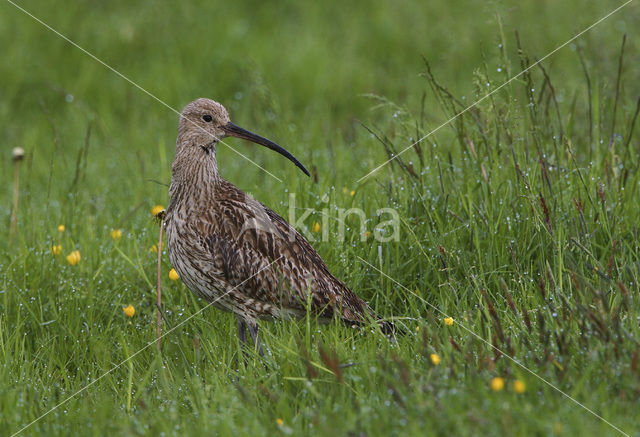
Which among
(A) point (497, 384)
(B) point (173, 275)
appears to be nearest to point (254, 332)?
(B) point (173, 275)

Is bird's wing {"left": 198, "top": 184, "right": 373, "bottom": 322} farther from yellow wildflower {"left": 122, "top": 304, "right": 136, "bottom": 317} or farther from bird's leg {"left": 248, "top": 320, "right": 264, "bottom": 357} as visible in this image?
yellow wildflower {"left": 122, "top": 304, "right": 136, "bottom": 317}

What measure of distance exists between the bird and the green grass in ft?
0.60

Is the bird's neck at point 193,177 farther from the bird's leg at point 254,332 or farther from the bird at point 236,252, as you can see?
the bird's leg at point 254,332

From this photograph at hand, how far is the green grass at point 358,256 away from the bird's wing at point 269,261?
198 mm

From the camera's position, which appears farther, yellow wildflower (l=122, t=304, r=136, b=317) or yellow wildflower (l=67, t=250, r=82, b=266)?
yellow wildflower (l=67, t=250, r=82, b=266)

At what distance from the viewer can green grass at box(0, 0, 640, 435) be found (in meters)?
3.44

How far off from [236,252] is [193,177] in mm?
578

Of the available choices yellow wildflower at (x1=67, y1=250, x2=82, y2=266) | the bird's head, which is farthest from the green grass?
the bird's head

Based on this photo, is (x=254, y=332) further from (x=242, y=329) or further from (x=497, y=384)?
(x=497, y=384)

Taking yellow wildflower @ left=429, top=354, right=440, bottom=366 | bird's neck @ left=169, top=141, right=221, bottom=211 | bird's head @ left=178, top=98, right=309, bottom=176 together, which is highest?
bird's head @ left=178, top=98, right=309, bottom=176

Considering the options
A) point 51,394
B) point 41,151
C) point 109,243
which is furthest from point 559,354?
point 41,151

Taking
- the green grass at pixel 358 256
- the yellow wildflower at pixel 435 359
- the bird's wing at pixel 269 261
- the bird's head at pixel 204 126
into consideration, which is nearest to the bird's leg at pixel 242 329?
the green grass at pixel 358 256

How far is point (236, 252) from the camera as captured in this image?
481 cm

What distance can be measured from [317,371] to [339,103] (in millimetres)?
5933
